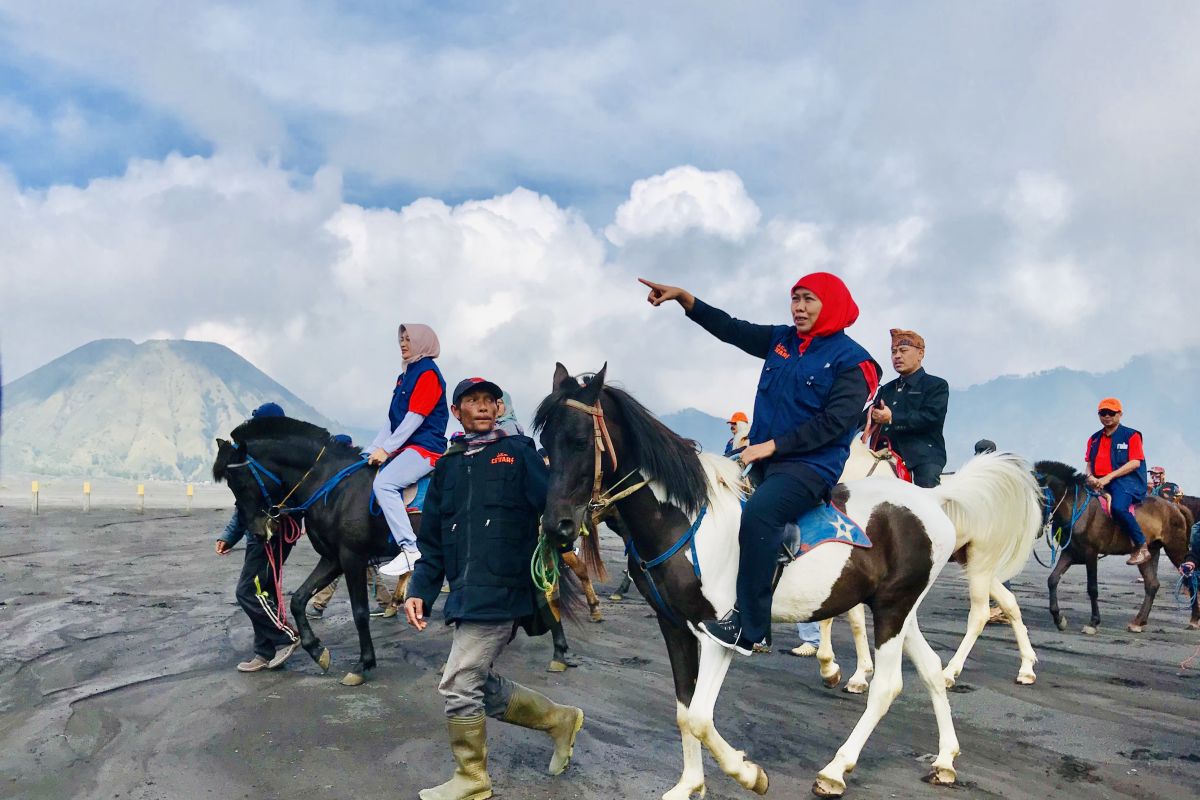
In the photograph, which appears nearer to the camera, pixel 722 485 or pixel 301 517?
pixel 722 485

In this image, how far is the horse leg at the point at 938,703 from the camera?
516 centimetres

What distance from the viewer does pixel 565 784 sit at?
495 cm

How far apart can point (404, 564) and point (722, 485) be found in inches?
144

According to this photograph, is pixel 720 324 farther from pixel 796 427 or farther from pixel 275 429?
pixel 275 429

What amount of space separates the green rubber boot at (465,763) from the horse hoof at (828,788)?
74.7 inches

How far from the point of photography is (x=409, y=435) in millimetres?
7797

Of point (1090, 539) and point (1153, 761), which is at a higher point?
point (1090, 539)

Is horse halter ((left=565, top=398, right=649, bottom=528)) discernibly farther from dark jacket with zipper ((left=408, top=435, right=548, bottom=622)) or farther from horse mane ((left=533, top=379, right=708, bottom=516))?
dark jacket with zipper ((left=408, top=435, right=548, bottom=622))

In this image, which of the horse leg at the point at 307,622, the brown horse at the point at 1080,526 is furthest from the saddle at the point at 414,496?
the brown horse at the point at 1080,526

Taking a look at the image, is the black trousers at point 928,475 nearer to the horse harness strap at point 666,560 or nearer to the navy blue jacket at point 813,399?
the navy blue jacket at point 813,399

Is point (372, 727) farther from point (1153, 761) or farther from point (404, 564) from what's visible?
point (1153, 761)

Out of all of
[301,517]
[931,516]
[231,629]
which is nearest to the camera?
[931,516]

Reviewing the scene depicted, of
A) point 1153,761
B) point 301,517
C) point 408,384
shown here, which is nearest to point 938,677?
point 1153,761

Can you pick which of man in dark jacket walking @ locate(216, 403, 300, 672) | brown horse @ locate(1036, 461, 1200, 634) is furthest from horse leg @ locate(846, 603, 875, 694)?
brown horse @ locate(1036, 461, 1200, 634)
